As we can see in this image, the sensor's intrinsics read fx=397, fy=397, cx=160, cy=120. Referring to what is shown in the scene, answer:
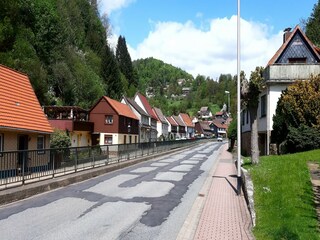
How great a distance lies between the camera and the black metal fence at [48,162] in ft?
44.4

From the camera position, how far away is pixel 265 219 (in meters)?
9.05

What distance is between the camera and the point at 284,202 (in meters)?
10.2

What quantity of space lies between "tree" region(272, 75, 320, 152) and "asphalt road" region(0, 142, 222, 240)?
843 centimetres

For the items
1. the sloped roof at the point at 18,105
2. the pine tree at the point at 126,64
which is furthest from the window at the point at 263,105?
the pine tree at the point at 126,64

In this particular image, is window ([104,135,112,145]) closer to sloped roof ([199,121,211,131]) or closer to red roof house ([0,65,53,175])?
red roof house ([0,65,53,175])

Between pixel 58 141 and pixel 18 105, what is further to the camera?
pixel 58 141

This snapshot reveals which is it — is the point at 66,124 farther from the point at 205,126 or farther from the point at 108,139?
the point at 205,126

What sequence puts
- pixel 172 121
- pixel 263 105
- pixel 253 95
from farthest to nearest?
pixel 172 121 < pixel 263 105 < pixel 253 95

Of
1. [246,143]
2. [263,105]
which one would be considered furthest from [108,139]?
[263,105]

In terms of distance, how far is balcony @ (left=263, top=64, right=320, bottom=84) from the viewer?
85.1 feet

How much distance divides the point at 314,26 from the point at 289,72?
3210cm

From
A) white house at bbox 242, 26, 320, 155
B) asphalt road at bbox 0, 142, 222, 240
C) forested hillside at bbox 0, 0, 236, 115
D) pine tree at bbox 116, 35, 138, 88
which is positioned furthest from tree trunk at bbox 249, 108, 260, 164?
pine tree at bbox 116, 35, 138, 88

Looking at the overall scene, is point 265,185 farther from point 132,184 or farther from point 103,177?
point 103,177

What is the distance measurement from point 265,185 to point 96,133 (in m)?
45.5
